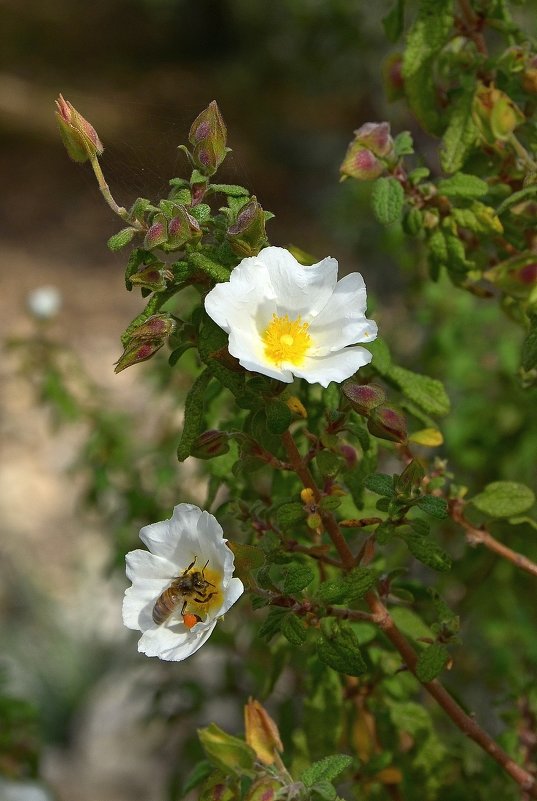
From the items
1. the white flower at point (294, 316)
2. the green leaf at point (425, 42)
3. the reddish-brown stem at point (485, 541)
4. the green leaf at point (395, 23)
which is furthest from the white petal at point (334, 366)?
the green leaf at point (395, 23)

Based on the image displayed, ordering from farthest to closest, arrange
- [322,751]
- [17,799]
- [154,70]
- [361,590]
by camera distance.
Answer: [154,70]
[17,799]
[322,751]
[361,590]

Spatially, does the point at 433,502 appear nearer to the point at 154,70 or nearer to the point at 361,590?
the point at 361,590

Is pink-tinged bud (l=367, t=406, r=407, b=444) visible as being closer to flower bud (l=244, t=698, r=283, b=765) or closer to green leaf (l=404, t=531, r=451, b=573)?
green leaf (l=404, t=531, r=451, b=573)

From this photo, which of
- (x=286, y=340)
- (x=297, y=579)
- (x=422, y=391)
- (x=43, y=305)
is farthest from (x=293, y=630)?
(x=43, y=305)

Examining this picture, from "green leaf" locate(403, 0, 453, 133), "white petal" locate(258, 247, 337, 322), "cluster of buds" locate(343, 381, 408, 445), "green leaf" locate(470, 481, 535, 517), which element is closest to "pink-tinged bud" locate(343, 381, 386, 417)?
"cluster of buds" locate(343, 381, 408, 445)

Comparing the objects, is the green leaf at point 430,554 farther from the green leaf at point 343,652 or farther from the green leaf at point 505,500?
the green leaf at point 505,500

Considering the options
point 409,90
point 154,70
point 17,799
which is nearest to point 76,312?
point 154,70
